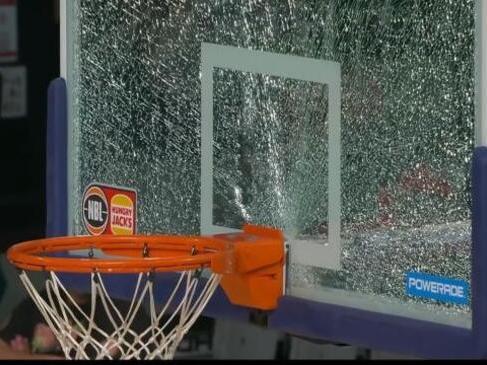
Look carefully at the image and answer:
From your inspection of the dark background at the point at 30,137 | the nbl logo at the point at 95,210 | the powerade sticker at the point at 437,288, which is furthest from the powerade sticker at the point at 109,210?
the dark background at the point at 30,137

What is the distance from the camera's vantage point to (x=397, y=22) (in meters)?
2.72

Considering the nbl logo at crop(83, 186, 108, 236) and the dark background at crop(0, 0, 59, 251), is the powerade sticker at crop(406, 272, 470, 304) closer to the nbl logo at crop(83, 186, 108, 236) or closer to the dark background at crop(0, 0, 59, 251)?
the nbl logo at crop(83, 186, 108, 236)

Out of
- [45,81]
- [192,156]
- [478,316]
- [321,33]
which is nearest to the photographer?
[478,316]

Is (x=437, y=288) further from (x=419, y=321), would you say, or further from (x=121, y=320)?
(x=121, y=320)

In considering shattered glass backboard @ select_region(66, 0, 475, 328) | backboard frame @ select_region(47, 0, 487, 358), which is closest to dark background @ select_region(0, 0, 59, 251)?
shattered glass backboard @ select_region(66, 0, 475, 328)

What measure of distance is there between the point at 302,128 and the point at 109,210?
0.54m

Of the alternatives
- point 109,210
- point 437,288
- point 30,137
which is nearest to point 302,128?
point 437,288

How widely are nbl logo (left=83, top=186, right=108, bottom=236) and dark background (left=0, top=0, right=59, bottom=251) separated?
0.85m

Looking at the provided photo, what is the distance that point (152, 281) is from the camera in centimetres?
286

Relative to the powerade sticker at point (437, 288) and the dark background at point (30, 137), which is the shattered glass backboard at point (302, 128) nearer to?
the powerade sticker at point (437, 288)

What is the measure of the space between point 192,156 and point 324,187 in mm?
324

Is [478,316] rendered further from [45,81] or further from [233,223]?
[45,81]
